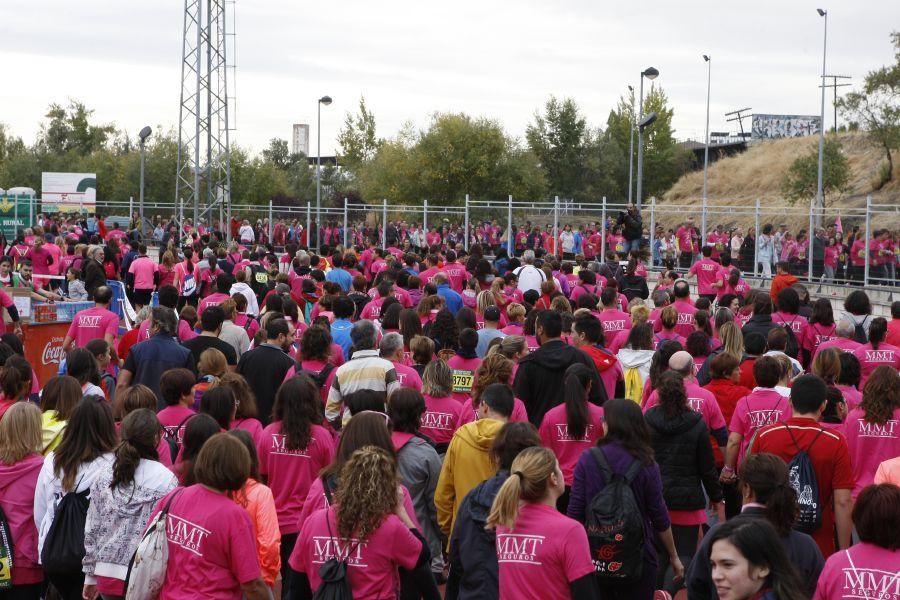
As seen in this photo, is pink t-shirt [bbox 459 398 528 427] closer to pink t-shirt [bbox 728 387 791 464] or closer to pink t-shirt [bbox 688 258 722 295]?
pink t-shirt [bbox 728 387 791 464]

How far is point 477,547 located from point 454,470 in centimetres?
121

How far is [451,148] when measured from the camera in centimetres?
5044

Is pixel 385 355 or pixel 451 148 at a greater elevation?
pixel 451 148

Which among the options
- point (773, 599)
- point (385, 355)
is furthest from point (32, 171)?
point (773, 599)

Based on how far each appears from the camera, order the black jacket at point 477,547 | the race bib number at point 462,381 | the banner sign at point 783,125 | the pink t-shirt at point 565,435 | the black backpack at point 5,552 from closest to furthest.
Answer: the black jacket at point 477,547 < the black backpack at point 5,552 < the pink t-shirt at point 565,435 < the race bib number at point 462,381 < the banner sign at point 783,125

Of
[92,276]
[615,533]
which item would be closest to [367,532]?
[615,533]

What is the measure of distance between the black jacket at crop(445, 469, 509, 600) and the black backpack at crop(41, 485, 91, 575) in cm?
204

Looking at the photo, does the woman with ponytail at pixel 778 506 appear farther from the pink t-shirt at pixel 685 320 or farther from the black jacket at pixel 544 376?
the pink t-shirt at pixel 685 320

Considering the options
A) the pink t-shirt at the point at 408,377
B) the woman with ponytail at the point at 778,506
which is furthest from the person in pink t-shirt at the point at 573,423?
the woman with ponytail at the point at 778,506

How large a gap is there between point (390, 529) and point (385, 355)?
13.8ft

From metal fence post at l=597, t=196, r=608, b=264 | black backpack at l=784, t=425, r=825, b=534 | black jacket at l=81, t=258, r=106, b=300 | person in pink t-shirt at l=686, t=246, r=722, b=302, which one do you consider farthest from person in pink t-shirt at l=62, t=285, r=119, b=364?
metal fence post at l=597, t=196, r=608, b=264

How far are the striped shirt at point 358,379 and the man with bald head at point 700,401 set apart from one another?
6.30ft

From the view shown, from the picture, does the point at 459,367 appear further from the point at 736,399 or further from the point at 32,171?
the point at 32,171

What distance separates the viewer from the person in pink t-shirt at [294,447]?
6562 mm
